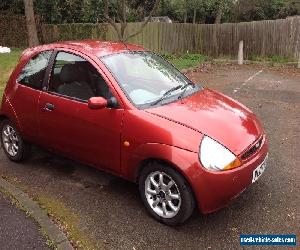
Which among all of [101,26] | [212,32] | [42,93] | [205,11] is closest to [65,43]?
[42,93]

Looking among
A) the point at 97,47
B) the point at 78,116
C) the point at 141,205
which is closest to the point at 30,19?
the point at 97,47

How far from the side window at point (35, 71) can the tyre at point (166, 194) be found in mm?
2066

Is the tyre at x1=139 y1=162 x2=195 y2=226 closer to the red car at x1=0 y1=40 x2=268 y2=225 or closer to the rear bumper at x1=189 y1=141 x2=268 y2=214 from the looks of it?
the red car at x1=0 y1=40 x2=268 y2=225

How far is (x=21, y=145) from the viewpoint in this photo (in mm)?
5953

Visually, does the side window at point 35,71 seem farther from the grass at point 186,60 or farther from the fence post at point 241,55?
the fence post at point 241,55

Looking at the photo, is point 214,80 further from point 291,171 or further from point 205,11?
point 205,11

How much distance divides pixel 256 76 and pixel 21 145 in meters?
9.87

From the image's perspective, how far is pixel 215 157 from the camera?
404 cm

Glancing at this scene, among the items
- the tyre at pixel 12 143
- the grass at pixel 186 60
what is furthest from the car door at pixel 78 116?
the grass at pixel 186 60

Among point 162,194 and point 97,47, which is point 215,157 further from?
point 97,47

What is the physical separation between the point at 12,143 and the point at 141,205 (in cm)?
242

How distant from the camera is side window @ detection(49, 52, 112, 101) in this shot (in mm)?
4848

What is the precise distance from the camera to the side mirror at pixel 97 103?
176 inches

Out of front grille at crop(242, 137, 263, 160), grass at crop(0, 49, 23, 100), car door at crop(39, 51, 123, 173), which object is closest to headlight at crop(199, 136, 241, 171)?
front grille at crop(242, 137, 263, 160)
